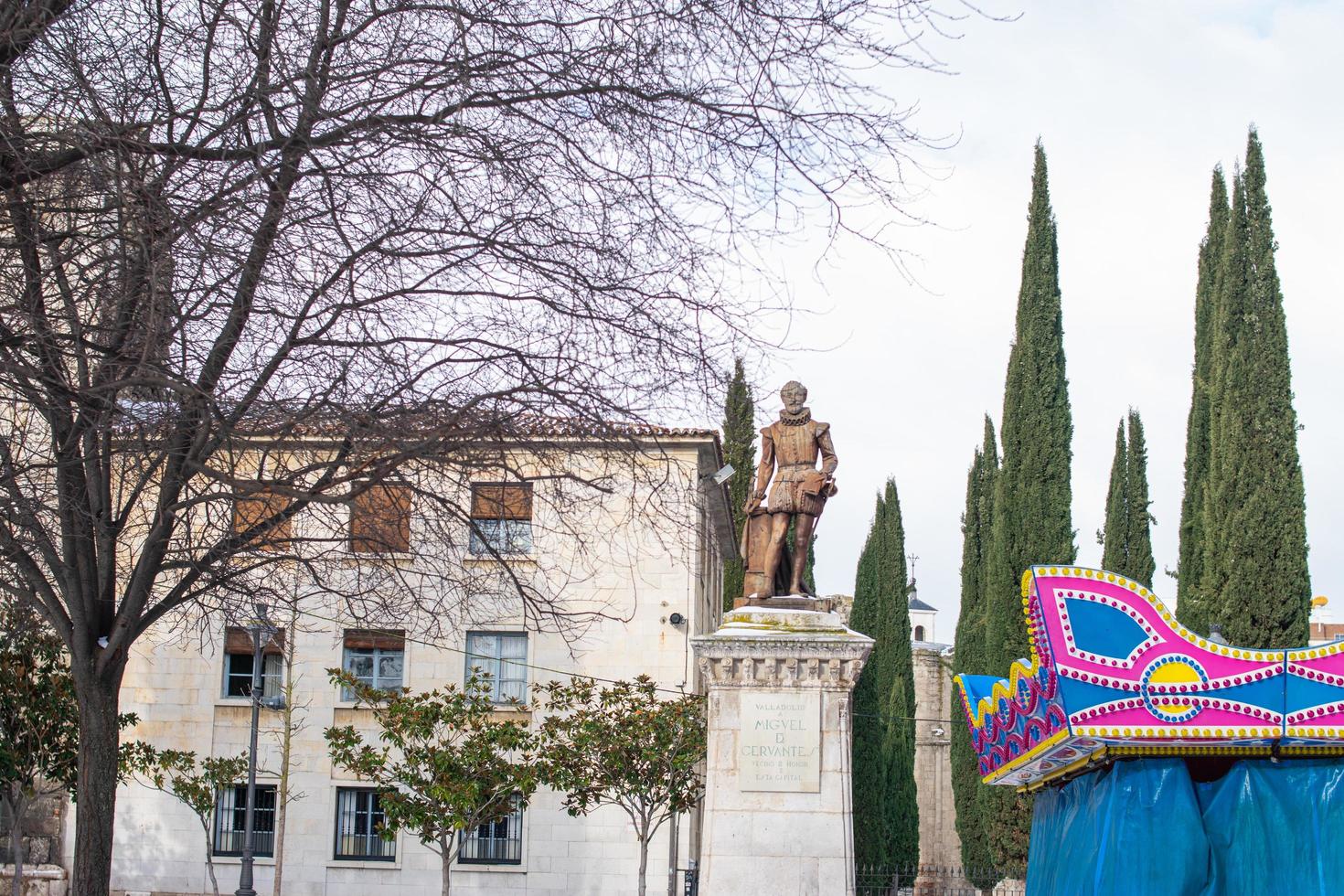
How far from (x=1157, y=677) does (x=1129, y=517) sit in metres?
24.3

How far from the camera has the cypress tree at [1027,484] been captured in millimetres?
28297

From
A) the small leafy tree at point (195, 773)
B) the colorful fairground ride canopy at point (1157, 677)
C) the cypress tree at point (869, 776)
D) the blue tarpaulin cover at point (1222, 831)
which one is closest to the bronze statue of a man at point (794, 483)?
the colorful fairground ride canopy at point (1157, 677)

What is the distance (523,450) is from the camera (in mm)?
8297

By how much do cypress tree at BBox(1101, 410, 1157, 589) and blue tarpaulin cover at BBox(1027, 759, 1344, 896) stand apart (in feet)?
73.2

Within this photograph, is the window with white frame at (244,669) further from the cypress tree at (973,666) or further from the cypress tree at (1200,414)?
the cypress tree at (1200,414)

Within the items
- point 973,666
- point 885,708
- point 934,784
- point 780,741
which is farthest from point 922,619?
point 780,741

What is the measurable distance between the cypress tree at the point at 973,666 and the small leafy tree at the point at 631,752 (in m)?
7.43

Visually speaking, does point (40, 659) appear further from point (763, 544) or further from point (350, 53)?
point (350, 53)

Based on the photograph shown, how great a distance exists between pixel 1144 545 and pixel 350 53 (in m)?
29.5

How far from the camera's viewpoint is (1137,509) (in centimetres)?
3469

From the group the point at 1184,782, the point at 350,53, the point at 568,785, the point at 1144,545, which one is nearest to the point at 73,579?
the point at 350,53

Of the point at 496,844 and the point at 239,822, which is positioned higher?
the point at 239,822

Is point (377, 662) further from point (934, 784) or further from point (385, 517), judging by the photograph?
point (934, 784)

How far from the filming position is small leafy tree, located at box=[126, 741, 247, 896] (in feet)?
87.6
